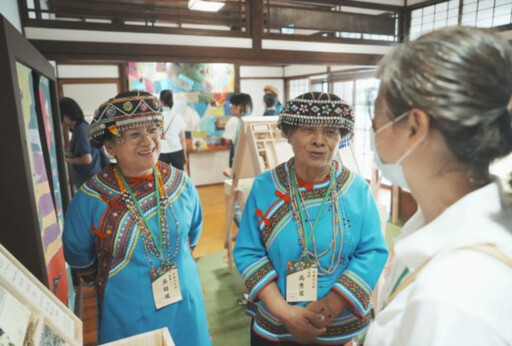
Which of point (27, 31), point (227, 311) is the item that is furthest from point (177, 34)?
point (227, 311)

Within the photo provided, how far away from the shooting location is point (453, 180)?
0.59 meters

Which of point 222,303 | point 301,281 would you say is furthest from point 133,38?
point 301,281

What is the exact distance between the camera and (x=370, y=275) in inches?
47.8

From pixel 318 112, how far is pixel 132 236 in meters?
0.82

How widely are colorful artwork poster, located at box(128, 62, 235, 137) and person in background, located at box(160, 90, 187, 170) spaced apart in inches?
60.7

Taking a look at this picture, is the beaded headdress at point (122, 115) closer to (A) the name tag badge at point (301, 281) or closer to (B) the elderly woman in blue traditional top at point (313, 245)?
(B) the elderly woman in blue traditional top at point (313, 245)

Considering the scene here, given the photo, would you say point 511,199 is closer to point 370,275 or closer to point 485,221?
point 485,221

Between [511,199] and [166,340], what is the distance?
86 centimetres

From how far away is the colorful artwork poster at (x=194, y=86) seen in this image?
542 centimetres

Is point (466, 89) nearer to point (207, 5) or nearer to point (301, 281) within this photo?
point (301, 281)

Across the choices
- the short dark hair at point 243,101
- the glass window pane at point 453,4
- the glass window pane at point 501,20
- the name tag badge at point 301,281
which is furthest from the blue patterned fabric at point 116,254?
the glass window pane at point 453,4

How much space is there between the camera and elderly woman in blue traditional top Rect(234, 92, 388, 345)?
3.89 ft

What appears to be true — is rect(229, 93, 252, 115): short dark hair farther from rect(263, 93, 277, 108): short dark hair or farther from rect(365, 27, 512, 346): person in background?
rect(365, 27, 512, 346): person in background

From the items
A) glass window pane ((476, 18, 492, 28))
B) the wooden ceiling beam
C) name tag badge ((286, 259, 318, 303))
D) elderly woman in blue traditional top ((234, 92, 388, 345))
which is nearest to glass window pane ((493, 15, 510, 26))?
glass window pane ((476, 18, 492, 28))
